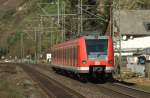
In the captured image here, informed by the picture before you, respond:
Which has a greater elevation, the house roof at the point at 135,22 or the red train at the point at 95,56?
the house roof at the point at 135,22

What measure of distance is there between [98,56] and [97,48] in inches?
25.1

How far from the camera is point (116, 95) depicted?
28.3 m

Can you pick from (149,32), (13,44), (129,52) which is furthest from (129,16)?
(13,44)

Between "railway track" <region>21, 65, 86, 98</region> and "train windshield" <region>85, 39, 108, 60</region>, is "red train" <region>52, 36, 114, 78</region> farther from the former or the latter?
"railway track" <region>21, 65, 86, 98</region>

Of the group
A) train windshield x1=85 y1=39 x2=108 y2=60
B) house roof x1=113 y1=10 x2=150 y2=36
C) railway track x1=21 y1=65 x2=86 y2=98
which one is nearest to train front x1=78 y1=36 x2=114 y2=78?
train windshield x1=85 y1=39 x2=108 y2=60

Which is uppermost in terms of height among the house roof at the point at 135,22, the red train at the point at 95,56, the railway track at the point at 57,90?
the house roof at the point at 135,22

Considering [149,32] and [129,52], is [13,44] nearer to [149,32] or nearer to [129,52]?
[149,32]

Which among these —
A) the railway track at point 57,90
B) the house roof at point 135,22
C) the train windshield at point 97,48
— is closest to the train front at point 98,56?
the train windshield at point 97,48

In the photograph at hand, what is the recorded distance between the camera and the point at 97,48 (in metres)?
38.2

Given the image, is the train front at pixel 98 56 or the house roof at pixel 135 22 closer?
the train front at pixel 98 56

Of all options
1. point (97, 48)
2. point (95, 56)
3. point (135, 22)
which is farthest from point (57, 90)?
point (135, 22)

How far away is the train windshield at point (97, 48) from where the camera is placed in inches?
1496

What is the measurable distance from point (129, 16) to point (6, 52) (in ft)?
250

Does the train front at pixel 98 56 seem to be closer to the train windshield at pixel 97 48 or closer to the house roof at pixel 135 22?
the train windshield at pixel 97 48
